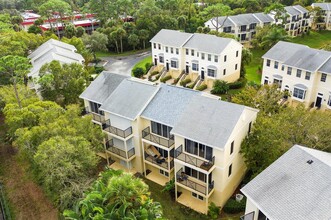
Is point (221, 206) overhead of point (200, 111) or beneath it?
beneath

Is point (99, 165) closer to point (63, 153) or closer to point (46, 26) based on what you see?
point (63, 153)

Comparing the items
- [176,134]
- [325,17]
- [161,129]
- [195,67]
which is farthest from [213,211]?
[325,17]

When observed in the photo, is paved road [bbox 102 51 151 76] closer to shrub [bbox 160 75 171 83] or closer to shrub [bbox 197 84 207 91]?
shrub [bbox 160 75 171 83]

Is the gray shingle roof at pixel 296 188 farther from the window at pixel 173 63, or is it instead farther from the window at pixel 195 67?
the window at pixel 173 63

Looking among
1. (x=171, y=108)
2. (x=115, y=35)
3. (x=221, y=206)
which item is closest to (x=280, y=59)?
(x=171, y=108)

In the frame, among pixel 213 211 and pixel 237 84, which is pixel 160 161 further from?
pixel 237 84

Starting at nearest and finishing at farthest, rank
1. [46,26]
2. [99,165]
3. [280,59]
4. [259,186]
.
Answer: [259,186] → [99,165] → [280,59] → [46,26]
